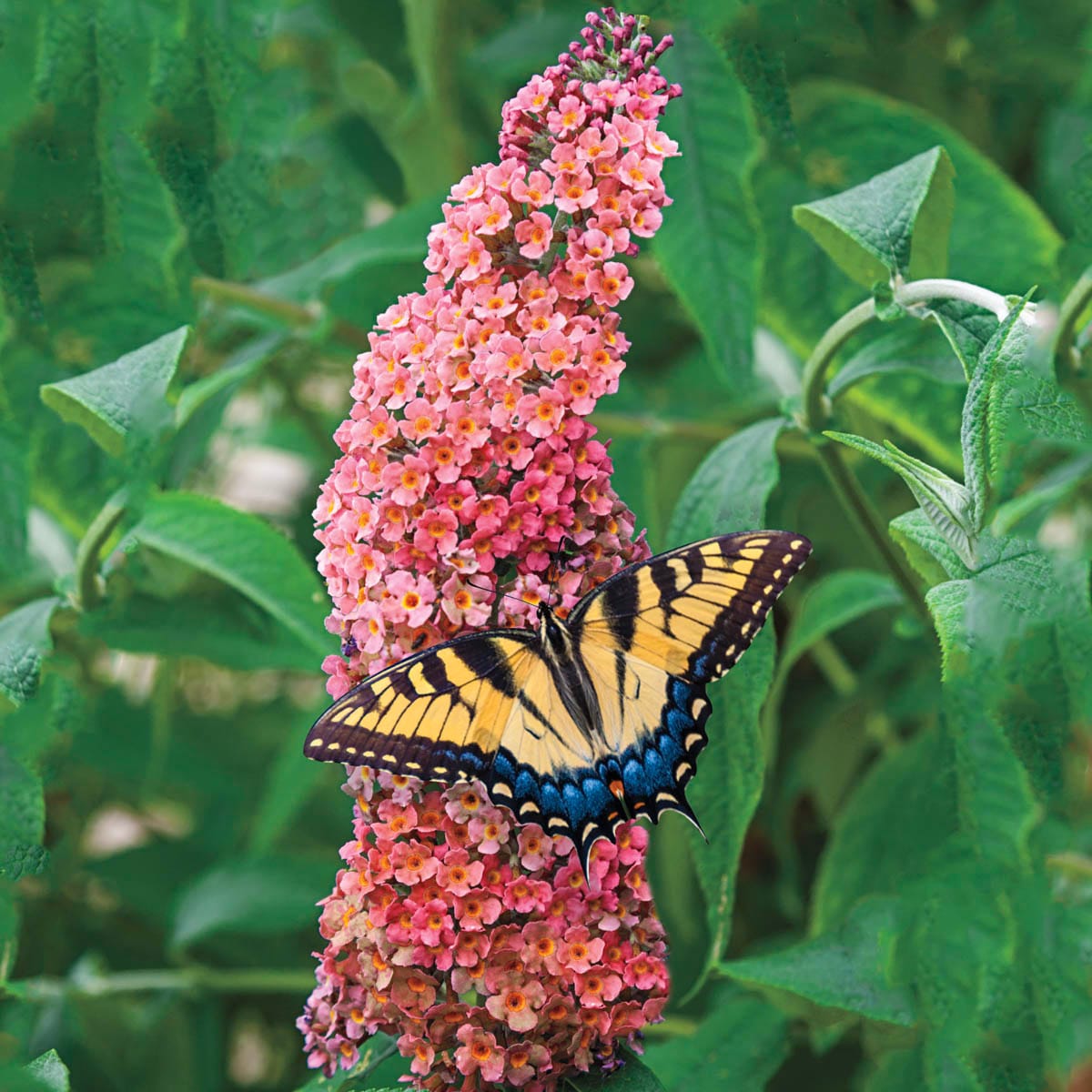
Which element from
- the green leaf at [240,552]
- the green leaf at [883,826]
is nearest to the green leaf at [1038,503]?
the green leaf at [883,826]

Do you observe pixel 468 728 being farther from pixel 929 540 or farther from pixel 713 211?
pixel 713 211

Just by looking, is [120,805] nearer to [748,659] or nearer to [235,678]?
[235,678]

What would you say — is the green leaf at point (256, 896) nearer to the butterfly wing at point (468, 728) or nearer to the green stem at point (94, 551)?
the green stem at point (94, 551)

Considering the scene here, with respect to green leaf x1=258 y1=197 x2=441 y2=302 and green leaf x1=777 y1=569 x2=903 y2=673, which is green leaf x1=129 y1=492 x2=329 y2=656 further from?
green leaf x1=777 y1=569 x2=903 y2=673

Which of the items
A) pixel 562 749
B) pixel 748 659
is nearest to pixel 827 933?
pixel 748 659

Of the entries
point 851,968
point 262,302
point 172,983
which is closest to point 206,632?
point 262,302

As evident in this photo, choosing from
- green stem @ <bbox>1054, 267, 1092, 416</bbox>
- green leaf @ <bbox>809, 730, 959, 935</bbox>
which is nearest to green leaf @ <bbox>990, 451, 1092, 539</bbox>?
green stem @ <bbox>1054, 267, 1092, 416</bbox>
